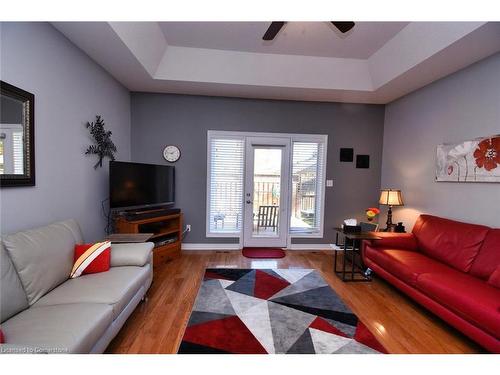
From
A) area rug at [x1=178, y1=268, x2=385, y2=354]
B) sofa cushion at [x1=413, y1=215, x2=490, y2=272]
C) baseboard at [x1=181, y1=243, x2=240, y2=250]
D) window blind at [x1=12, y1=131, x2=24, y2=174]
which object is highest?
window blind at [x1=12, y1=131, x2=24, y2=174]

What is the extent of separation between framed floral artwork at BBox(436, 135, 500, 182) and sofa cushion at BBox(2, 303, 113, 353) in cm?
374

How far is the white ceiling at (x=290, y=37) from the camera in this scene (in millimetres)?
2615

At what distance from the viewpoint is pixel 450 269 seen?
231 centimetres

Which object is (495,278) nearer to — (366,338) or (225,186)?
(366,338)

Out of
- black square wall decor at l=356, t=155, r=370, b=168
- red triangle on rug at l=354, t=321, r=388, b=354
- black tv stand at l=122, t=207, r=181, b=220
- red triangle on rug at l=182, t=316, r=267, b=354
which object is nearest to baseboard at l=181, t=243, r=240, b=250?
black tv stand at l=122, t=207, r=181, b=220

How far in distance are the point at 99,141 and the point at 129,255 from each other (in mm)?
1628

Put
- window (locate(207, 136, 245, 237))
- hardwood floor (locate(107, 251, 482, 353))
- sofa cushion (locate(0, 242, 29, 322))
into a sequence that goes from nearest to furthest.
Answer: sofa cushion (locate(0, 242, 29, 322)), hardwood floor (locate(107, 251, 482, 353)), window (locate(207, 136, 245, 237))

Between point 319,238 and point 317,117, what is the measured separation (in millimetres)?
2247

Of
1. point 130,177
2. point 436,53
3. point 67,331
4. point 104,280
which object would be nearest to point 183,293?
point 104,280

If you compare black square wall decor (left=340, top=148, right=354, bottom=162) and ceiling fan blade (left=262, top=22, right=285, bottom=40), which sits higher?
ceiling fan blade (left=262, top=22, right=285, bottom=40)

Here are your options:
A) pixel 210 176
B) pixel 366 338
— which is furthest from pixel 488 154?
pixel 210 176

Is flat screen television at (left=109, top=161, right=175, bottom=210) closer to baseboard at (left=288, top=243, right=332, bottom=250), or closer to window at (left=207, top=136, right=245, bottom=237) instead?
window at (left=207, top=136, right=245, bottom=237)

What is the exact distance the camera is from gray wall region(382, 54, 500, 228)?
2.43 metres

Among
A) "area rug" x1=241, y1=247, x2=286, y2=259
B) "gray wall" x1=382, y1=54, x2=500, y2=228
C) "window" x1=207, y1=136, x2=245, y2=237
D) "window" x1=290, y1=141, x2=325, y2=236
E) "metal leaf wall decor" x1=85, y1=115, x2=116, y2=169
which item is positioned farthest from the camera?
"window" x1=290, y1=141, x2=325, y2=236
